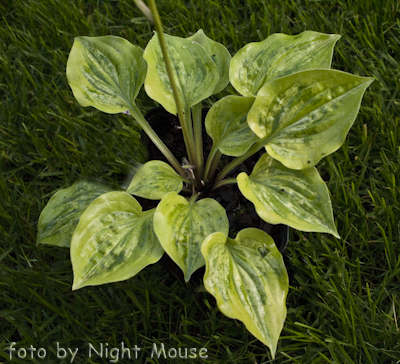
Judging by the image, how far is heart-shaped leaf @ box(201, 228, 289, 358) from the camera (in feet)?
3.61

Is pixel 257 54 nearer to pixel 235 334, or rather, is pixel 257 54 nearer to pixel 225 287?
pixel 225 287

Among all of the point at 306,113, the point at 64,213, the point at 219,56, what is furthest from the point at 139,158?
the point at 306,113

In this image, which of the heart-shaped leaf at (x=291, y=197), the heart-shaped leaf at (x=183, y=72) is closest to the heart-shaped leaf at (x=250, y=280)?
the heart-shaped leaf at (x=291, y=197)

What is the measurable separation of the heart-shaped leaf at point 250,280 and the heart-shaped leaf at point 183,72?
1.54 ft

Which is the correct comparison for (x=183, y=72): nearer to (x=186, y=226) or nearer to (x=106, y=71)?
(x=106, y=71)

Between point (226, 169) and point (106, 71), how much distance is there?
511 mm

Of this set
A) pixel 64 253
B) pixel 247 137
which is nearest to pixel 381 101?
pixel 247 137

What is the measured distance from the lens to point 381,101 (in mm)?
1810

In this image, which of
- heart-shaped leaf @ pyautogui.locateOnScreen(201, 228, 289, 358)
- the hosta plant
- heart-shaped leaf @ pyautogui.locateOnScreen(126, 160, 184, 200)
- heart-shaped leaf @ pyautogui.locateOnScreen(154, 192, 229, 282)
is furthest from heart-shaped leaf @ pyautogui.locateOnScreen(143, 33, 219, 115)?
heart-shaped leaf @ pyautogui.locateOnScreen(201, 228, 289, 358)

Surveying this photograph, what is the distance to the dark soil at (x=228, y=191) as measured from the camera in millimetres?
1479

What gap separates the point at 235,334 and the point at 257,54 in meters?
0.94

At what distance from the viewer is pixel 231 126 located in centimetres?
133

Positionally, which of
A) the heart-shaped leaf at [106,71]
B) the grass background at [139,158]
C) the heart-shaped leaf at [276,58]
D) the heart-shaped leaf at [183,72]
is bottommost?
the grass background at [139,158]

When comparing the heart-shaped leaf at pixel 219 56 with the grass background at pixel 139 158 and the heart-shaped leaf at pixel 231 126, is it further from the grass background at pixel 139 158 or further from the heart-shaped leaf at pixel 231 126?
the grass background at pixel 139 158
